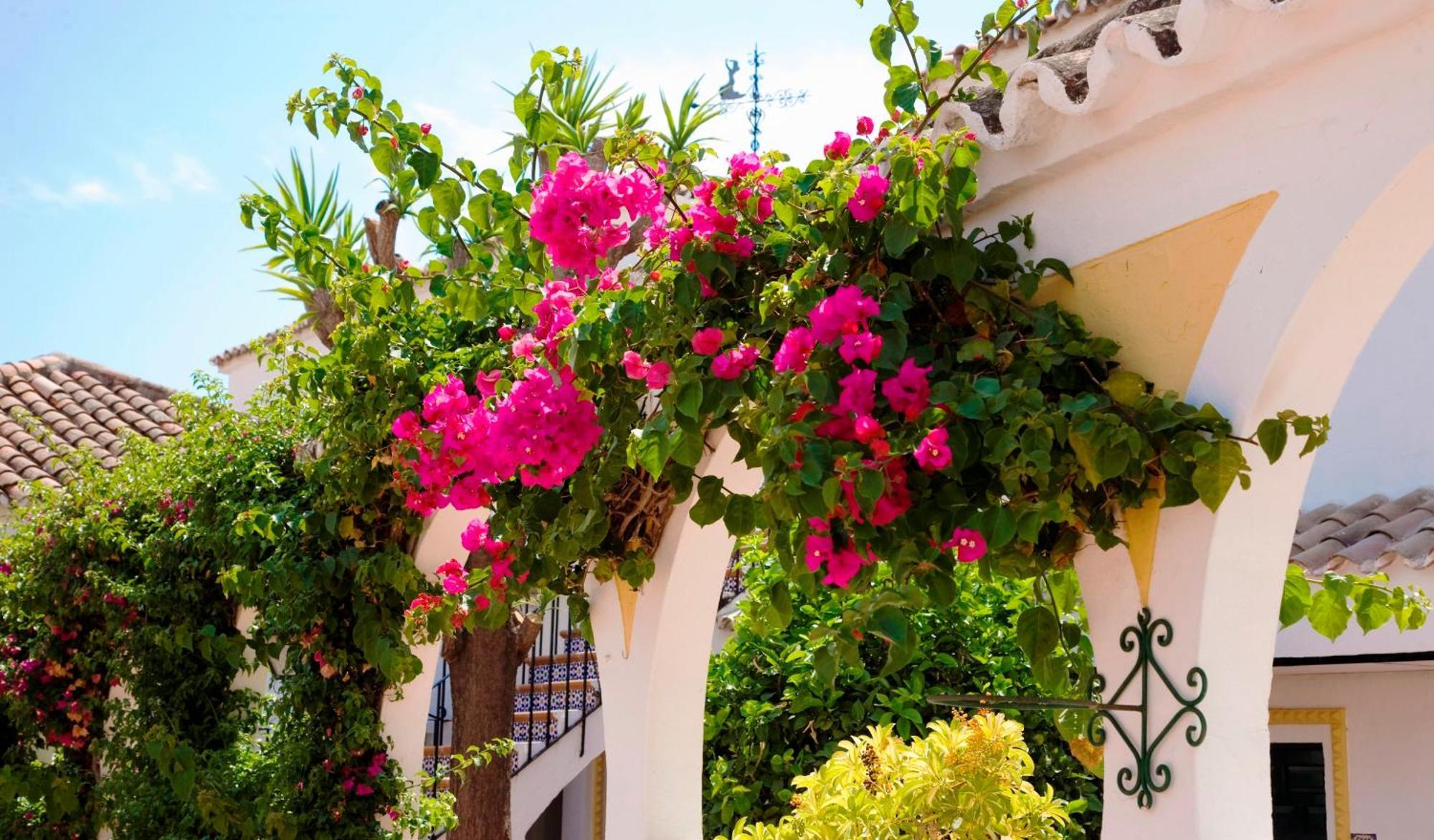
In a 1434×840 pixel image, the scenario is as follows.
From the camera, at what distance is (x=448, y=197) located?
12.2ft

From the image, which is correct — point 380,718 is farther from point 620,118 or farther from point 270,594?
point 620,118

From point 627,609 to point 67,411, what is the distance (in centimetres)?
863

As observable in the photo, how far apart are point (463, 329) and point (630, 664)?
4.21 feet

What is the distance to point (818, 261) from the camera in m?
2.98

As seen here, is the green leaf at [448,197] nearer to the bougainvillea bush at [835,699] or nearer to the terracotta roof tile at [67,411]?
the bougainvillea bush at [835,699]

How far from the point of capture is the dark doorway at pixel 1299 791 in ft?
24.8

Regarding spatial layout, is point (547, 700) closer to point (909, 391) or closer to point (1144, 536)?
point (909, 391)

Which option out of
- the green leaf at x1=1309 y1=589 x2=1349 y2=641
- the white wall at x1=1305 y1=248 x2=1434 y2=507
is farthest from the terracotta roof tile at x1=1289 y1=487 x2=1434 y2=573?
the green leaf at x1=1309 y1=589 x2=1349 y2=641

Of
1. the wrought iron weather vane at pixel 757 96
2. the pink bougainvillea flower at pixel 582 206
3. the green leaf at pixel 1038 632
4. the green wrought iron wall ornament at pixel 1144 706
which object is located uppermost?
the wrought iron weather vane at pixel 757 96

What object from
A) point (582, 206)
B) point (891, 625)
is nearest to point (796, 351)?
point (891, 625)

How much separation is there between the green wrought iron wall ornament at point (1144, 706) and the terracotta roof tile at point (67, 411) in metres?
8.08

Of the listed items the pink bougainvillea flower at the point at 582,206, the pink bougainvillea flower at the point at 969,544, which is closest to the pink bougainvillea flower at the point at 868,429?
the pink bougainvillea flower at the point at 969,544

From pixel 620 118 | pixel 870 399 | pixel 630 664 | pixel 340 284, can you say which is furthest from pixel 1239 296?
pixel 340 284

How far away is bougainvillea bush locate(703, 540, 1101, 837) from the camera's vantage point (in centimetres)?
572
